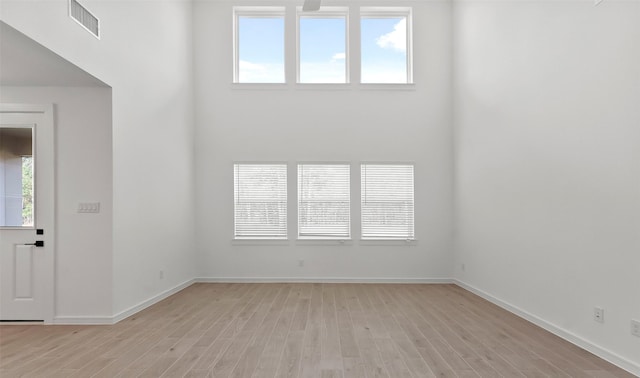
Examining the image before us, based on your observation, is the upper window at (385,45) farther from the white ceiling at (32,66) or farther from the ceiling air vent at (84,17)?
the white ceiling at (32,66)

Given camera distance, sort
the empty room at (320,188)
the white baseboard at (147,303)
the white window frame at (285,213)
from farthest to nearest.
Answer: the white window frame at (285,213), the white baseboard at (147,303), the empty room at (320,188)

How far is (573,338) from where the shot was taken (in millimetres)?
3703

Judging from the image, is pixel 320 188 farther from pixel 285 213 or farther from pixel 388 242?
pixel 388 242

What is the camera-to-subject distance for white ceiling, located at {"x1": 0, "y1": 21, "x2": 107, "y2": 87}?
311cm

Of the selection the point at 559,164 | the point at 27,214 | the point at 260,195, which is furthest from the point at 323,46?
the point at 27,214

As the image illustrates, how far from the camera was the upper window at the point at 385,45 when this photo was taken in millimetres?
7066

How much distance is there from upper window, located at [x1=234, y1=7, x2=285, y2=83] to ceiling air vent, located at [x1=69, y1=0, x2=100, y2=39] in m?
3.12

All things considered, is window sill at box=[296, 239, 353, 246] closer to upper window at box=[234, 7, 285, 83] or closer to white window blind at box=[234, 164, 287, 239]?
white window blind at box=[234, 164, 287, 239]

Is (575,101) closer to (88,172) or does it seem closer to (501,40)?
(501,40)

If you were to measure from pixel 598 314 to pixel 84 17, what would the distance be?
18.7 feet

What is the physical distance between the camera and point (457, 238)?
666cm

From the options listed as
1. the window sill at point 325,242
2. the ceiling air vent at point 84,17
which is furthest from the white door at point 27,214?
the window sill at point 325,242

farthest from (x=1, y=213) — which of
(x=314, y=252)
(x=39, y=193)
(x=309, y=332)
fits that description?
(x=314, y=252)

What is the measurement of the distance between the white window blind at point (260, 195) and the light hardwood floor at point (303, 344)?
1841mm
